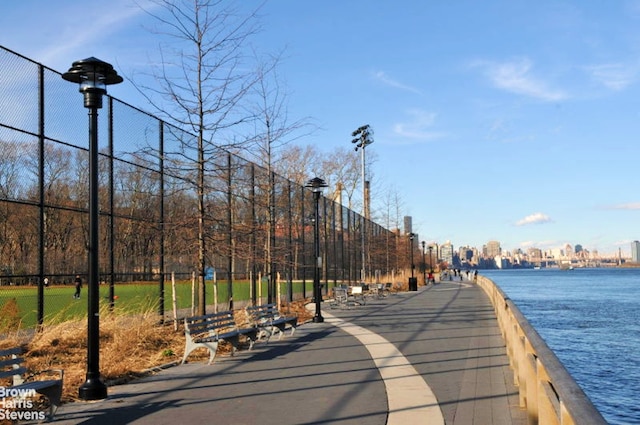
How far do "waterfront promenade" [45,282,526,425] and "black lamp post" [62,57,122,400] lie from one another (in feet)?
1.03

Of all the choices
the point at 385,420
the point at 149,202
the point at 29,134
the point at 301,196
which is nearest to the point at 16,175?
the point at 29,134

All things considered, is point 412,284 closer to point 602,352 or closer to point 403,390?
point 602,352

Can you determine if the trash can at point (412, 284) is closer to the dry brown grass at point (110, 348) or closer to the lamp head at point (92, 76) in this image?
the dry brown grass at point (110, 348)

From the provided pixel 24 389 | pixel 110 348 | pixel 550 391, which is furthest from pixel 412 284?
pixel 550 391

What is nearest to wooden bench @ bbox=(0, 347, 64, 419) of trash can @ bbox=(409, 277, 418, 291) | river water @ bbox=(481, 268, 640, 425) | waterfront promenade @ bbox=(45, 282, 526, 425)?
waterfront promenade @ bbox=(45, 282, 526, 425)

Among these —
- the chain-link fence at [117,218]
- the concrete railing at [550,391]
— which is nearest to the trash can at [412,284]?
the chain-link fence at [117,218]

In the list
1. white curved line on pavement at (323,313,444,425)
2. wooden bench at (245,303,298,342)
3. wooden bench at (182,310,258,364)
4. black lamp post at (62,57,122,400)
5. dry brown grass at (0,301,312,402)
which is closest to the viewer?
white curved line on pavement at (323,313,444,425)

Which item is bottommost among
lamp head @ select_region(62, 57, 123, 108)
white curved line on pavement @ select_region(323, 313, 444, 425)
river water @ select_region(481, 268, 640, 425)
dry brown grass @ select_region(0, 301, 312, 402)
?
river water @ select_region(481, 268, 640, 425)

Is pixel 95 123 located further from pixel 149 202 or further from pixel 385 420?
pixel 149 202

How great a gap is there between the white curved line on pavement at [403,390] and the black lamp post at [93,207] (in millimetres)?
4030

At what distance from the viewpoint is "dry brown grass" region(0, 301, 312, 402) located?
10508 mm

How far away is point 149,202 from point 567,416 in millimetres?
14715

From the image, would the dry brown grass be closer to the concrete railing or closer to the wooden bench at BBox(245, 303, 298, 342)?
the wooden bench at BBox(245, 303, 298, 342)

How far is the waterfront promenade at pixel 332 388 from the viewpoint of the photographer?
767 centimetres
